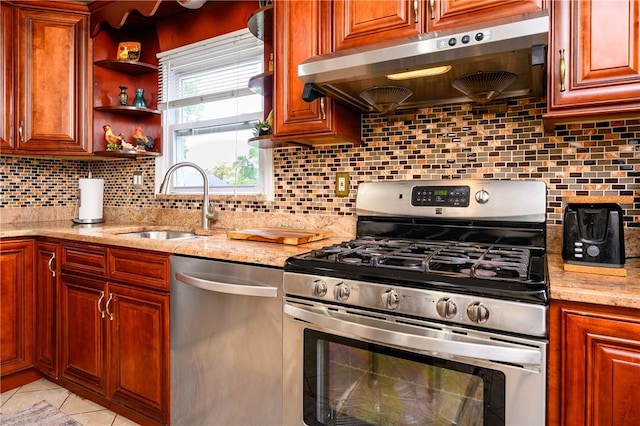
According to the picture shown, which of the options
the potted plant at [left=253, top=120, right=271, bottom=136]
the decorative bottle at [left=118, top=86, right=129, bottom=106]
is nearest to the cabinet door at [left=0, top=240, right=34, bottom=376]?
the decorative bottle at [left=118, top=86, right=129, bottom=106]

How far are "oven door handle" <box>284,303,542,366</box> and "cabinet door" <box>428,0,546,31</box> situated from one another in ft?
3.45

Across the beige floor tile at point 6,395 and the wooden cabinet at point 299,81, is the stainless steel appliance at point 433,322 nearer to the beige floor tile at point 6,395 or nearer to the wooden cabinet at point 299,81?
the wooden cabinet at point 299,81

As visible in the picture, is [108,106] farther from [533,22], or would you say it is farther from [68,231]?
[533,22]

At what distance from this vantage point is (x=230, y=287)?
61.3 inches

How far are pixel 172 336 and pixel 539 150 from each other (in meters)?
1.71

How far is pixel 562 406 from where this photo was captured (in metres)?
1.02

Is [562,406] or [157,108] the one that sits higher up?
[157,108]

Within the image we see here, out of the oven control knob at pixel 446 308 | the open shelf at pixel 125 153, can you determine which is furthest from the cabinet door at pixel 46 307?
the oven control knob at pixel 446 308

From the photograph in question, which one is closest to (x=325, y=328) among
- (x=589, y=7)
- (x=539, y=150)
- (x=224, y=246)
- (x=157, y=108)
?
(x=224, y=246)

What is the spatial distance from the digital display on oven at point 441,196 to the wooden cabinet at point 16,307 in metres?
2.18

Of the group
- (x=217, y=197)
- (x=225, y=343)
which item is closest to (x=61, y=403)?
(x=225, y=343)

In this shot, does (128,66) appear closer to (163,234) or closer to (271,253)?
(163,234)

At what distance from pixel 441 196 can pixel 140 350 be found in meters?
1.54

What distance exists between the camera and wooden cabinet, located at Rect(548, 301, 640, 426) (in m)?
0.96
